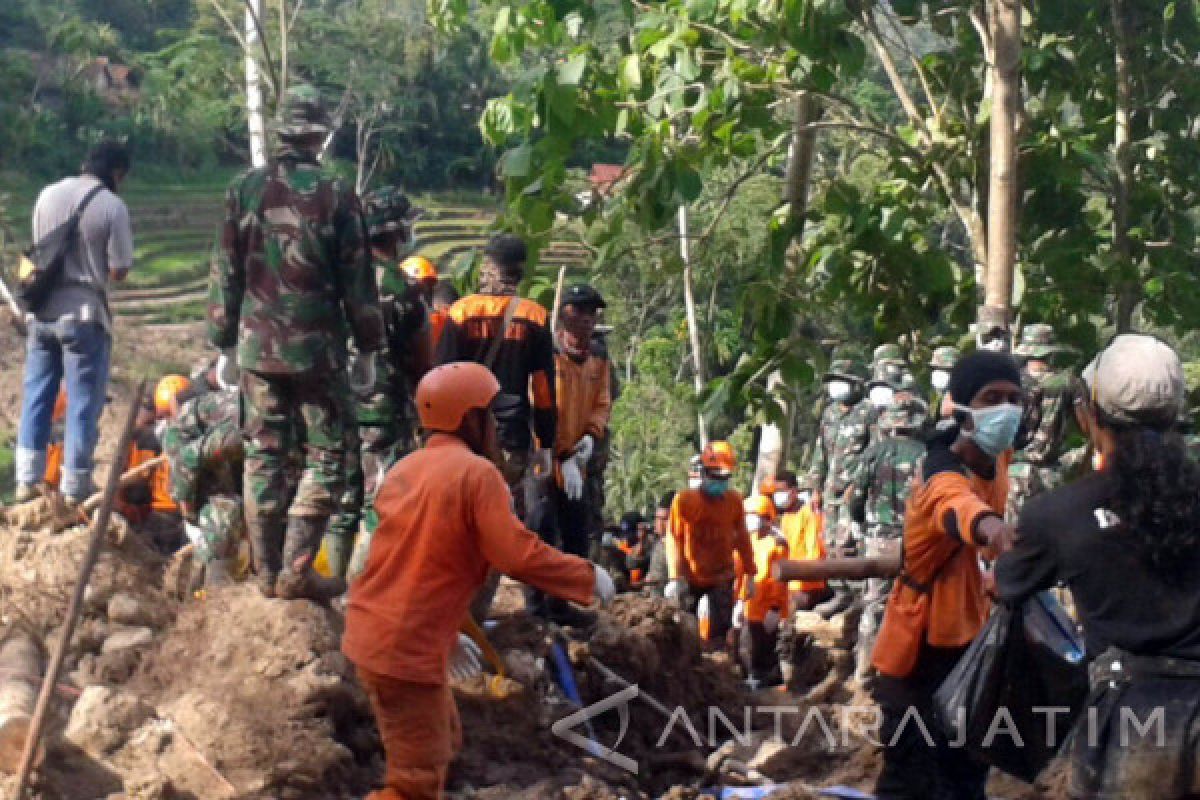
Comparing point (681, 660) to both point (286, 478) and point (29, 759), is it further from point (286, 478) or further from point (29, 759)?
point (29, 759)

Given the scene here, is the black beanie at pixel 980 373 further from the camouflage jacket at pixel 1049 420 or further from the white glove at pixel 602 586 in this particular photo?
the camouflage jacket at pixel 1049 420

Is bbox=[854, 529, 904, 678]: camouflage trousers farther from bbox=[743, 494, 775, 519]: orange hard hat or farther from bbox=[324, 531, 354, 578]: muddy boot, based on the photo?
bbox=[324, 531, 354, 578]: muddy boot

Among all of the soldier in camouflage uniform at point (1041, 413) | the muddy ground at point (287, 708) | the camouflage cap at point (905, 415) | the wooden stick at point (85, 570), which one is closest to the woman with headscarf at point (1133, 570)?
the muddy ground at point (287, 708)

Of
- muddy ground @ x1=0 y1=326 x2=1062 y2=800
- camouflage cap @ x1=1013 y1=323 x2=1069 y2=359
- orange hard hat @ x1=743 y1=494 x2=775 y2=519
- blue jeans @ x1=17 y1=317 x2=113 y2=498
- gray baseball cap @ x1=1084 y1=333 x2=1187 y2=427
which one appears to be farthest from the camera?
orange hard hat @ x1=743 y1=494 x2=775 y2=519

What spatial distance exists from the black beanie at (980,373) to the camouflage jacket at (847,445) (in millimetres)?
5589

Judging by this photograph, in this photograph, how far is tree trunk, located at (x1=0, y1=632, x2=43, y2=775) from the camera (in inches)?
218

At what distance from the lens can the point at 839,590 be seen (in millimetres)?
11891

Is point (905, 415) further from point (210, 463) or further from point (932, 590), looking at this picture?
point (932, 590)

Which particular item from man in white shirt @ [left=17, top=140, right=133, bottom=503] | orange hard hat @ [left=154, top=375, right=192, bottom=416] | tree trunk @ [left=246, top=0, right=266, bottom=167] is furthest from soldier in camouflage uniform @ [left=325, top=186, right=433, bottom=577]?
tree trunk @ [left=246, top=0, right=266, bottom=167]

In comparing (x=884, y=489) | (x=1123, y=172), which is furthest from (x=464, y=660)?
(x=1123, y=172)

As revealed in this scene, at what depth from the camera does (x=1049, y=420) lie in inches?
387

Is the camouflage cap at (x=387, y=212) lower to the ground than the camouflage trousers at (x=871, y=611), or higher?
higher

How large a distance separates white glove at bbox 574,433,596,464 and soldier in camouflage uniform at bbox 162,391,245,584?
163cm

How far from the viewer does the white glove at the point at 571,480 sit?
7.97m
